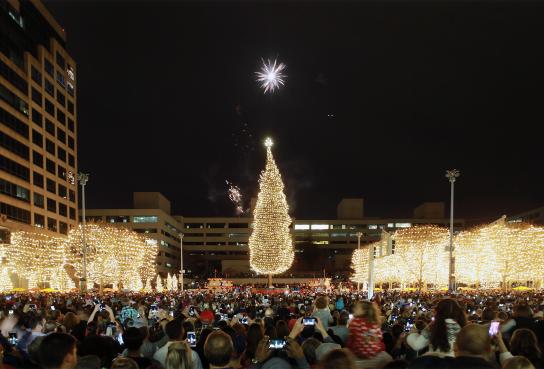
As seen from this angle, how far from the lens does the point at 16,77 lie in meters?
67.9

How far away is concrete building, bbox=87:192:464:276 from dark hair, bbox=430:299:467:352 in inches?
4319

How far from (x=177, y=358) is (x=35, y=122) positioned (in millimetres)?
76598

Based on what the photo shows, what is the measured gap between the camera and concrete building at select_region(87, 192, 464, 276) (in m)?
117

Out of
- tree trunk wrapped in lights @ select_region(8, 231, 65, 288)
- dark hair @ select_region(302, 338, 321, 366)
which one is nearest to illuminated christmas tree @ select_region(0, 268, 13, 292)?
tree trunk wrapped in lights @ select_region(8, 231, 65, 288)

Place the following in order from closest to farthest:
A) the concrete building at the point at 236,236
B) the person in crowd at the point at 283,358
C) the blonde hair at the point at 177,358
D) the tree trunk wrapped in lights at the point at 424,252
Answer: the blonde hair at the point at 177,358
the person in crowd at the point at 283,358
the tree trunk wrapped in lights at the point at 424,252
the concrete building at the point at 236,236

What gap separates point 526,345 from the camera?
6027 millimetres

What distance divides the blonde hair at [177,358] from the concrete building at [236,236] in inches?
4320

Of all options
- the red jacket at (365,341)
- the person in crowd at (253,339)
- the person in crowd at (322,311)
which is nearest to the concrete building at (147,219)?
the person in crowd at (322,311)

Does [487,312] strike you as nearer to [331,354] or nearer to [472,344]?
[472,344]

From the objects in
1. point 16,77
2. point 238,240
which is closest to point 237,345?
point 16,77

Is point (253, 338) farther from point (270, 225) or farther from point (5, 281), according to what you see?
point (5, 281)

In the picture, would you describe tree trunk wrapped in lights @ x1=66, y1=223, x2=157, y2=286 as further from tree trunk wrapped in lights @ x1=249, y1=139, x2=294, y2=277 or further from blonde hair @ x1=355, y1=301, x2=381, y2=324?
blonde hair @ x1=355, y1=301, x2=381, y2=324

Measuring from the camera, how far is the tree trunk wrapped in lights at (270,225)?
53.1 m

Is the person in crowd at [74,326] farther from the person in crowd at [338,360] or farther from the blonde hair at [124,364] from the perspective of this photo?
the person in crowd at [338,360]
